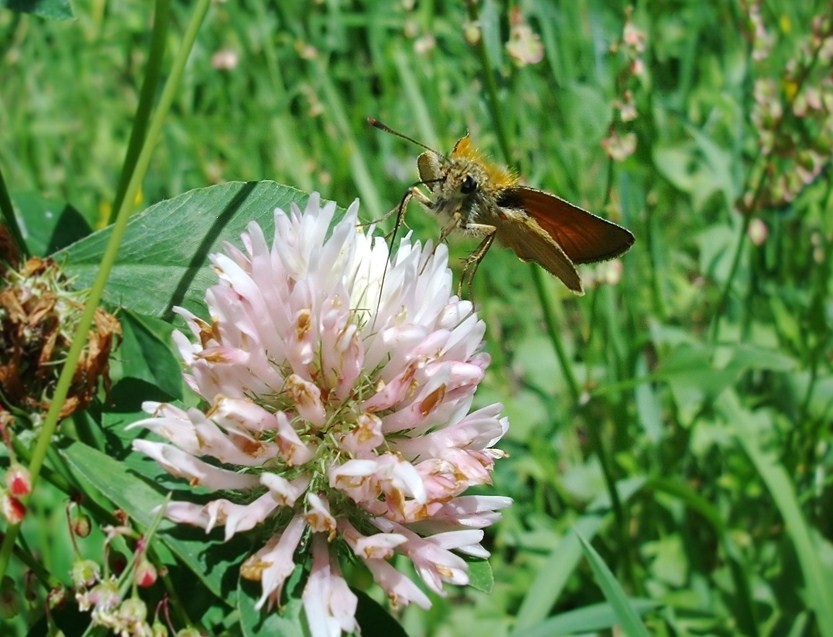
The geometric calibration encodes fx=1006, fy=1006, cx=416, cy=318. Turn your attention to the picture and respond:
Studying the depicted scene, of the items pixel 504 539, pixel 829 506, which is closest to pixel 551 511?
pixel 504 539

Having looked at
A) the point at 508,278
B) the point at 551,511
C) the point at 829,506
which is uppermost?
the point at 508,278

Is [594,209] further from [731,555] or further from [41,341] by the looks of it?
[41,341]

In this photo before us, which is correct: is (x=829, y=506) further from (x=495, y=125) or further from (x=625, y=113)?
(x=495, y=125)

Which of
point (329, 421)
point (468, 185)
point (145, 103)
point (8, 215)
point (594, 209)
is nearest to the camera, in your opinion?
point (329, 421)

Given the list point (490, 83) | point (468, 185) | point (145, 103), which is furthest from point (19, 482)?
point (490, 83)

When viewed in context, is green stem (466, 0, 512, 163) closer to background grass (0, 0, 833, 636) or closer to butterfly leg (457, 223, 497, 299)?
background grass (0, 0, 833, 636)

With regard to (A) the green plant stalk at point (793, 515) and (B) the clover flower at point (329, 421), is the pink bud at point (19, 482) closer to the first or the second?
(B) the clover flower at point (329, 421)

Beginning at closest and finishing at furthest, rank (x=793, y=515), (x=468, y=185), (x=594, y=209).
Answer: (x=468, y=185) < (x=793, y=515) < (x=594, y=209)
